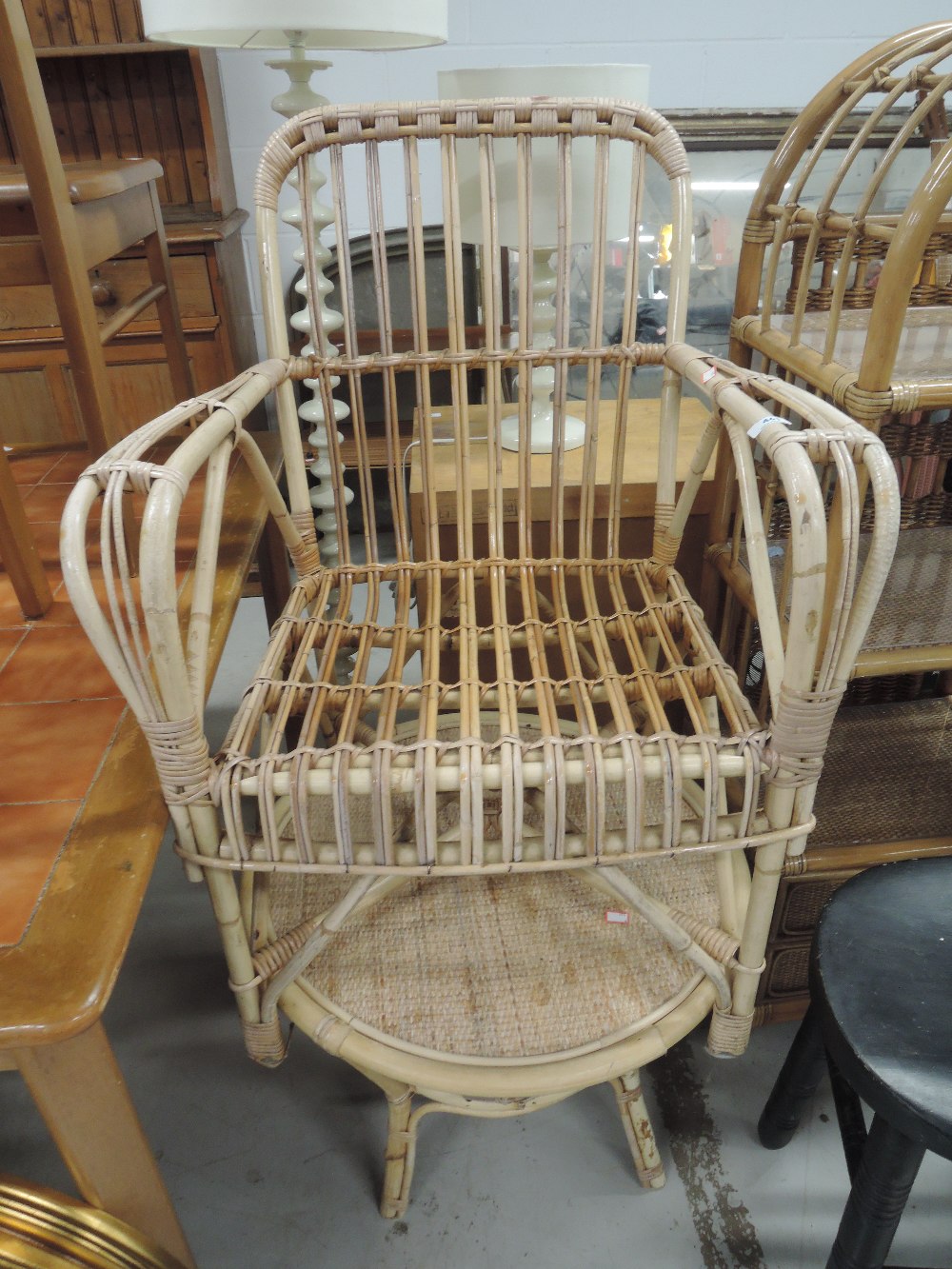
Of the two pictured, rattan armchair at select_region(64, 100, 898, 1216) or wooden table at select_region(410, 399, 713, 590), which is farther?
wooden table at select_region(410, 399, 713, 590)

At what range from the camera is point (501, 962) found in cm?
88

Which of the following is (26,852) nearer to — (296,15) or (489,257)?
(489,257)

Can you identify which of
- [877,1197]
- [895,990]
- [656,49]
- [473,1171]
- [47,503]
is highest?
[656,49]

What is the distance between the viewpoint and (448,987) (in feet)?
2.80

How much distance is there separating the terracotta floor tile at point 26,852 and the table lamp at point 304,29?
53 centimetres

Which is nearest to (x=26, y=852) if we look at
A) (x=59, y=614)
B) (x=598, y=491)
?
(x=59, y=614)

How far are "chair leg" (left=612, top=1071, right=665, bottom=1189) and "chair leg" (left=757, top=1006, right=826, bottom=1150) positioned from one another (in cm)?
13

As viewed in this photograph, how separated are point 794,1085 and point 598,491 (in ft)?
2.51

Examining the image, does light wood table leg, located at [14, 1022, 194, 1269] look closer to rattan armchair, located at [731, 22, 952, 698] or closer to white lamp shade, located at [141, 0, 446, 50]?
rattan armchair, located at [731, 22, 952, 698]

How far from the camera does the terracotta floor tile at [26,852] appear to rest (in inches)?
24.9

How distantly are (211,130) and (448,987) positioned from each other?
1.70 m

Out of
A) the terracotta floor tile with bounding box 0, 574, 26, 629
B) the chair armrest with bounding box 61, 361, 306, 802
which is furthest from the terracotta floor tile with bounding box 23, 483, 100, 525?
the chair armrest with bounding box 61, 361, 306, 802

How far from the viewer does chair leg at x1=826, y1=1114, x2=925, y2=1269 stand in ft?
2.25

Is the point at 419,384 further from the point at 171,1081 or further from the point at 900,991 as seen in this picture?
the point at 171,1081
